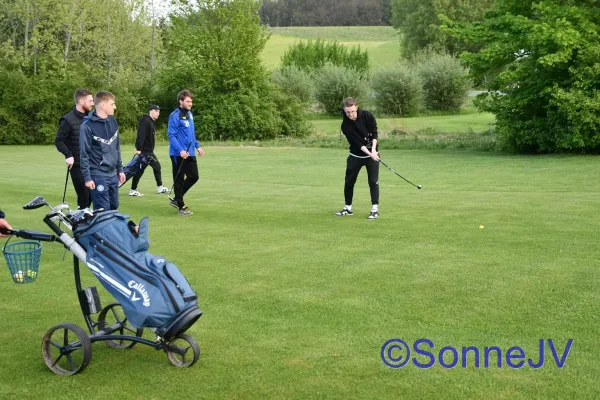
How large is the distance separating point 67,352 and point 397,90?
55.7 metres

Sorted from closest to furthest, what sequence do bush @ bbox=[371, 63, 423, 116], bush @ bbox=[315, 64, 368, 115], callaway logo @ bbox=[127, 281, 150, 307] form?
callaway logo @ bbox=[127, 281, 150, 307] → bush @ bbox=[371, 63, 423, 116] → bush @ bbox=[315, 64, 368, 115]

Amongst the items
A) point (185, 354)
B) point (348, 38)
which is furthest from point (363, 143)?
point (348, 38)

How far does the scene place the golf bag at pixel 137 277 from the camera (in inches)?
203

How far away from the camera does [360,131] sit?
12625 mm

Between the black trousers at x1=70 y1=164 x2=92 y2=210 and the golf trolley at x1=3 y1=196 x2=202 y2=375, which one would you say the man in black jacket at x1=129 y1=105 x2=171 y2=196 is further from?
the golf trolley at x1=3 y1=196 x2=202 y2=375

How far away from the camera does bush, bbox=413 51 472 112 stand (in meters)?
61.5

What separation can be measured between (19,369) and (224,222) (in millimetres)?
7095

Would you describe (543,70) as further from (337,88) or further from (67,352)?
(337,88)

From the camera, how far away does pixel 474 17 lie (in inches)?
3531

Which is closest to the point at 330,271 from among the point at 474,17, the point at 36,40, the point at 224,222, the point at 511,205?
the point at 224,222

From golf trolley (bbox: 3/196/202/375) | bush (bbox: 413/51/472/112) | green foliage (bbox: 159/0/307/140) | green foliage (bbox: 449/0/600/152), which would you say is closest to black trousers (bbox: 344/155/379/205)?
golf trolley (bbox: 3/196/202/375)

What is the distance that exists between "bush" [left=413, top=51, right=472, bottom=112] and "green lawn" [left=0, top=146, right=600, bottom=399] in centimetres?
4707

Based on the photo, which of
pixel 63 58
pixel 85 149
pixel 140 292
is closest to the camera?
pixel 140 292

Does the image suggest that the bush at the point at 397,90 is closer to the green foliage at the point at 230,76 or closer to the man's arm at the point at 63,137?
the green foliage at the point at 230,76
